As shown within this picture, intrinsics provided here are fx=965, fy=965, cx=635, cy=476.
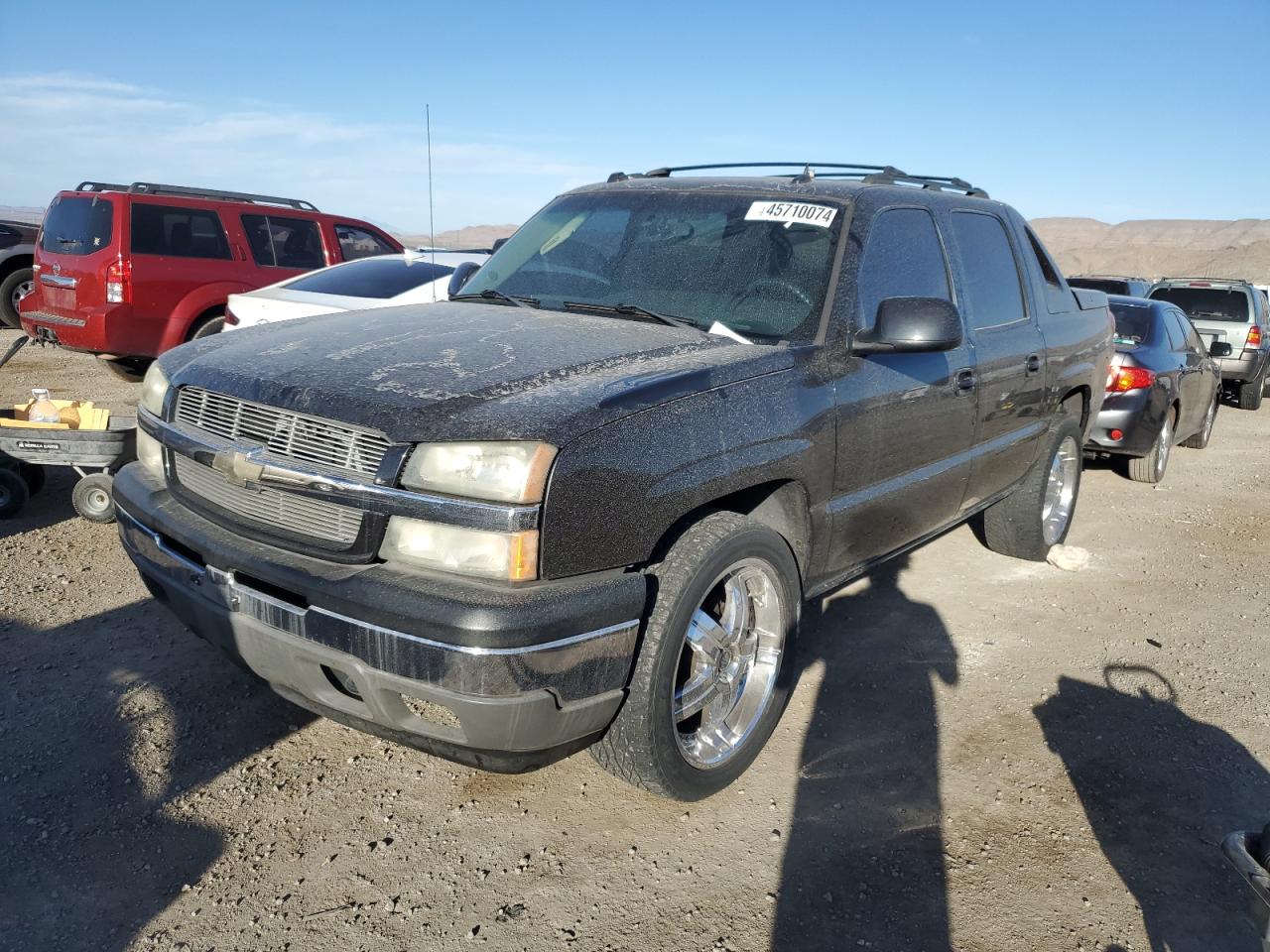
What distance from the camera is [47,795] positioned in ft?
9.64

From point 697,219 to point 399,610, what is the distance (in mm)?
2133

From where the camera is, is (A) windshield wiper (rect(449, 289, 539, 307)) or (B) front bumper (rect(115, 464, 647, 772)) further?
(A) windshield wiper (rect(449, 289, 539, 307))

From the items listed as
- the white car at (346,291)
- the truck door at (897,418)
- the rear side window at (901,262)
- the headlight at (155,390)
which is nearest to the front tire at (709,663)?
the truck door at (897,418)

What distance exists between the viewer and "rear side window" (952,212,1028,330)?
14.2 ft

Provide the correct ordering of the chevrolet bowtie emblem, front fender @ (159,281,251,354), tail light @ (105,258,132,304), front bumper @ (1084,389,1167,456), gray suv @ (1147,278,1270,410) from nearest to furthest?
the chevrolet bowtie emblem < front bumper @ (1084,389,1167,456) < tail light @ (105,258,132,304) < front fender @ (159,281,251,354) < gray suv @ (1147,278,1270,410)

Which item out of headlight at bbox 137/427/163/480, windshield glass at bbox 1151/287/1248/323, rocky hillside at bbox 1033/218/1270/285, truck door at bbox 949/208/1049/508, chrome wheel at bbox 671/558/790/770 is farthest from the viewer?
rocky hillside at bbox 1033/218/1270/285

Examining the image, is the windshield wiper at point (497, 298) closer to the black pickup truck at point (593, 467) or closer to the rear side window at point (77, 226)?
the black pickup truck at point (593, 467)

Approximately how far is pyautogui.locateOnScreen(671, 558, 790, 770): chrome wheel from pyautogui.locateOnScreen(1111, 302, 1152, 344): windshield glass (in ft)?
19.7

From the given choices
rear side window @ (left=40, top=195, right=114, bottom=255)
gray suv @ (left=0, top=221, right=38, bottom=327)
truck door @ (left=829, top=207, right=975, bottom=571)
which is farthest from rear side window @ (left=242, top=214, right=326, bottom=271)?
truck door @ (left=829, top=207, right=975, bottom=571)

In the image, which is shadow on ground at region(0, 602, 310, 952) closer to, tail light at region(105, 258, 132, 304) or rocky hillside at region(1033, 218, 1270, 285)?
tail light at region(105, 258, 132, 304)

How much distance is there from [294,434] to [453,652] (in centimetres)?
80

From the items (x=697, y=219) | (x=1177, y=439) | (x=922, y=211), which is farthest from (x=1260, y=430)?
(x=697, y=219)

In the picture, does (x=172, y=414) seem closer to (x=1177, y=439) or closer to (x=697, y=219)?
(x=697, y=219)

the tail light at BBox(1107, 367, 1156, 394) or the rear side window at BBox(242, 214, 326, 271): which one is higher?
the rear side window at BBox(242, 214, 326, 271)
